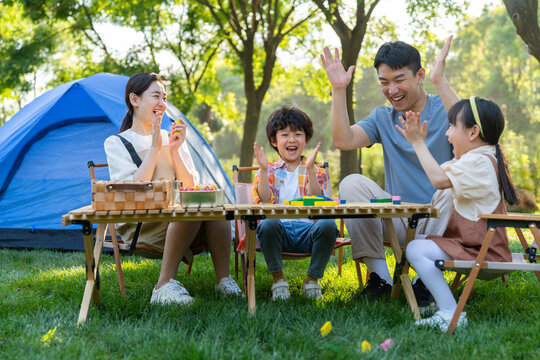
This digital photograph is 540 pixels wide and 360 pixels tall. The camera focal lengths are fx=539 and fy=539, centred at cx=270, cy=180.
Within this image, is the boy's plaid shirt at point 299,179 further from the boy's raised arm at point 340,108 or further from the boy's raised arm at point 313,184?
the boy's raised arm at point 340,108

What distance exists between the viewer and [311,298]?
3035 millimetres

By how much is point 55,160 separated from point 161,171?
248 cm

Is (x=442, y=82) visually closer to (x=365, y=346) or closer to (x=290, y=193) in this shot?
(x=290, y=193)

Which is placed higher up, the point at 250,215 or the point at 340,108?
the point at 340,108

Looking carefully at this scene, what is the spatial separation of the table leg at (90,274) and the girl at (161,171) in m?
0.32

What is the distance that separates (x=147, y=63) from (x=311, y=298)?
411 inches

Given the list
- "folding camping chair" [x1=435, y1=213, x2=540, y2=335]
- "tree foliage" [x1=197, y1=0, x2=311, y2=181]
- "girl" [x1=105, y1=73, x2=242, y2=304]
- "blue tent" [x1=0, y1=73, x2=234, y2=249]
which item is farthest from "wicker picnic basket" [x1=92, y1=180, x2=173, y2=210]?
"tree foliage" [x1=197, y1=0, x2=311, y2=181]

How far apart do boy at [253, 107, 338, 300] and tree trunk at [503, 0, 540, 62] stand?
14.3 feet

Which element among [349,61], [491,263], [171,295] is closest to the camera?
[491,263]

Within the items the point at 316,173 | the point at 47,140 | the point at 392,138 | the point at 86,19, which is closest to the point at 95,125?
the point at 47,140

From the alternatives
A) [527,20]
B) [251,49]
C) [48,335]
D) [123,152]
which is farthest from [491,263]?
[251,49]

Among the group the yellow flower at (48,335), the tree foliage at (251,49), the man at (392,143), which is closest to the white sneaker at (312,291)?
the man at (392,143)

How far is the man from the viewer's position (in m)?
3.00

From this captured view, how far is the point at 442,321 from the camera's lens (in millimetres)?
2418
